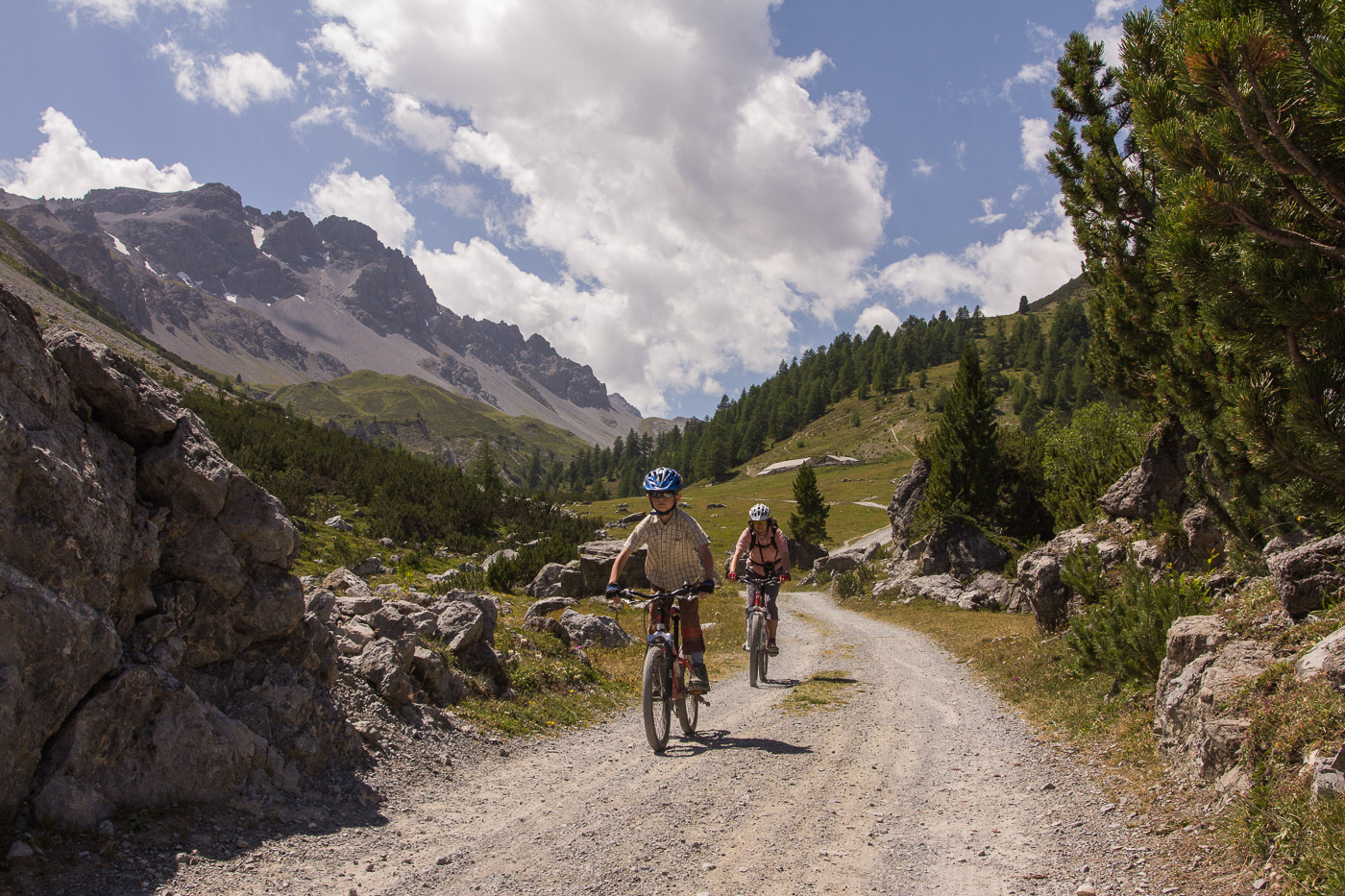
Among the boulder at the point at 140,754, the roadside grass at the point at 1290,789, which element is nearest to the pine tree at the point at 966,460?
the roadside grass at the point at 1290,789

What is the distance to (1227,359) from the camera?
7285 mm

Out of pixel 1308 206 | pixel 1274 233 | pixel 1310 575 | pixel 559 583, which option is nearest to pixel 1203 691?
pixel 1310 575

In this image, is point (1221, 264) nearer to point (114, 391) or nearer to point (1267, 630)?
point (1267, 630)

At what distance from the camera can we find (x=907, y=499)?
1829 inches

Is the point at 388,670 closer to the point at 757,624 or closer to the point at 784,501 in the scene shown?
the point at 757,624

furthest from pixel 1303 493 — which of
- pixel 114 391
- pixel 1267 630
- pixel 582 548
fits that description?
pixel 582 548

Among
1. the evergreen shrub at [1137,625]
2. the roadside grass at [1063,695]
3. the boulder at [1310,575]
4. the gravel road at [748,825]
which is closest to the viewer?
the gravel road at [748,825]

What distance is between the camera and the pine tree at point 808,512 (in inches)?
2638

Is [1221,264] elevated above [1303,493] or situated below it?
above

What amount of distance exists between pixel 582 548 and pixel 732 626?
347 inches

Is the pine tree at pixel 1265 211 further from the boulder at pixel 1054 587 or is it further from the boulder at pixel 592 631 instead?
the boulder at pixel 592 631

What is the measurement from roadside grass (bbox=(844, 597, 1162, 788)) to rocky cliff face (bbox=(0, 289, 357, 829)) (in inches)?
305

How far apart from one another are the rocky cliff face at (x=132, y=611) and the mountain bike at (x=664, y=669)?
309cm

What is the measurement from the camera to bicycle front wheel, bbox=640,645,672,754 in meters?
7.73
